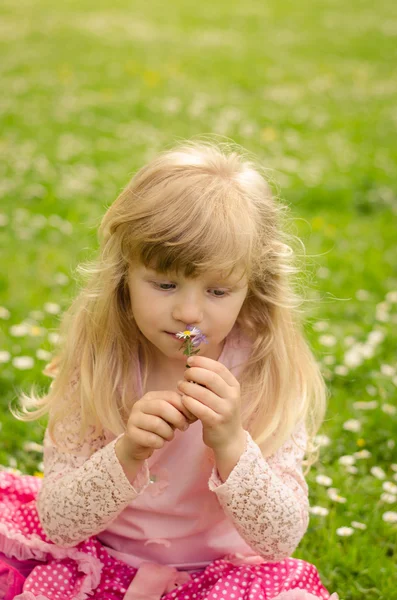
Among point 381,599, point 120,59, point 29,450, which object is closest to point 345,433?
point 381,599

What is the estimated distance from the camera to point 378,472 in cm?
296

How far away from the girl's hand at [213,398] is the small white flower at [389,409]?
1.47 m

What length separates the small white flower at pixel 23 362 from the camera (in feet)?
11.4

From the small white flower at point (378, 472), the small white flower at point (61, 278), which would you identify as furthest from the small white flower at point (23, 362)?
the small white flower at point (378, 472)

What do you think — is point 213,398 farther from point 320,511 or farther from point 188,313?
point 320,511

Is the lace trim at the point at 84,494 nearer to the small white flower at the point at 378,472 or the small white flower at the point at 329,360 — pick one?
the small white flower at the point at 378,472

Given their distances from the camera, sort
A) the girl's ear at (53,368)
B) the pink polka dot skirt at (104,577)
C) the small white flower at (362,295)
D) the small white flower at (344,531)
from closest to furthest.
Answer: the pink polka dot skirt at (104,577) < the girl's ear at (53,368) < the small white flower at (344,531) < the small white flower at (362,295)

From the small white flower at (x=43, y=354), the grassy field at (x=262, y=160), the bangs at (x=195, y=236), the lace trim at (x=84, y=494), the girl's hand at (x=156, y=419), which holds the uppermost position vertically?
the bangs at (x=195, y=236)

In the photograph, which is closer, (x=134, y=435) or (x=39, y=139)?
Answer: (x=134, y=435)

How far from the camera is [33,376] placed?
3424 mm

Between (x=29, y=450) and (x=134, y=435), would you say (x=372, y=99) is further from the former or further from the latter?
(x=134, y=435)

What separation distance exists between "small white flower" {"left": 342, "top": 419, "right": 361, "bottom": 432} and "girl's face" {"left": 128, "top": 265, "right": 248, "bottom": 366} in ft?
4.37

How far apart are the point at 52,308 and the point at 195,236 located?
222 cm

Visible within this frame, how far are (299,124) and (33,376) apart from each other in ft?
16.7
